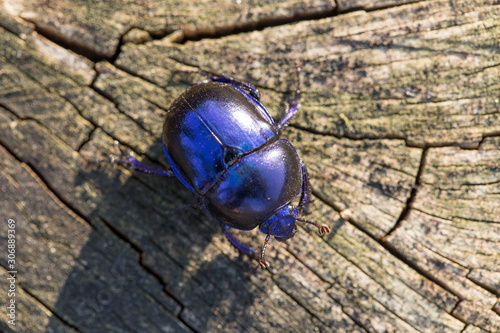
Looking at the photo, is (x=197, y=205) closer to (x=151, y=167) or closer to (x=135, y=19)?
(x=151, y=167)

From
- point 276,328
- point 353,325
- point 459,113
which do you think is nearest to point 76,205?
point 276,328

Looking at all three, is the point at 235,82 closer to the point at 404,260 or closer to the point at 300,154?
the point at 300,154

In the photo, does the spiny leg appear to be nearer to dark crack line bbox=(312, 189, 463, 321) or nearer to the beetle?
the beetle

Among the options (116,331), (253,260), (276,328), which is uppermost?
(253,260)

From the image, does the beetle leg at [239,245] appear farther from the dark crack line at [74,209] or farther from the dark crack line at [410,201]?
the dark crack line at [410,201]

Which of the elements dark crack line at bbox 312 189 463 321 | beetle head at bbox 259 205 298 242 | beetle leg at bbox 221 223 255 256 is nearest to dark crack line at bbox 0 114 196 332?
beetle leg at bbox 221 223 255 256

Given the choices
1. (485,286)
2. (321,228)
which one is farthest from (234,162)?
(485,286)

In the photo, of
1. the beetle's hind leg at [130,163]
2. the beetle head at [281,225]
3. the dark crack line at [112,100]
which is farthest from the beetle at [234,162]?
the dark crack line at [112,100]
